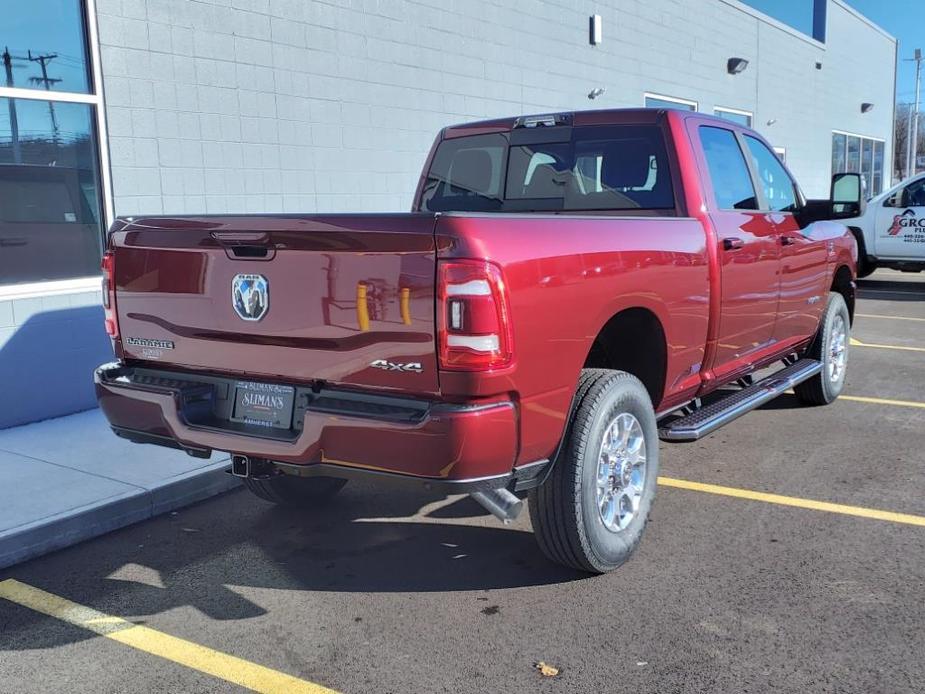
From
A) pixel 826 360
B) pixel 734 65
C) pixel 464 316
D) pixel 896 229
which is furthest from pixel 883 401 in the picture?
pixel 734 65

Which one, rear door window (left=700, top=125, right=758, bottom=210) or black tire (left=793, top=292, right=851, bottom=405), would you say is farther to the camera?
black tire (left=793, top=292, right=851, bottom=405)

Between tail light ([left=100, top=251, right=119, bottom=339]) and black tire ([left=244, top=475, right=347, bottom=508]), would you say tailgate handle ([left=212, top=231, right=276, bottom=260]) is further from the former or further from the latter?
black tire ([left=244, top=475, right=347, bottom=508])

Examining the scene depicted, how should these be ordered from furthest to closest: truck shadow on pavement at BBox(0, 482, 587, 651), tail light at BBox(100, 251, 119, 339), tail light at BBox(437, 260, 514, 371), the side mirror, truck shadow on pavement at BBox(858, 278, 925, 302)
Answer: truck shadow on pavement at BBox(858, 278, 925, 302)
the side mirror
tail light at BBox(100, 251, 119, 339)
truck shadow on pavement at BBox(0, 482, 587, 651)
tail light at BBox(437, 260, 514, 371)

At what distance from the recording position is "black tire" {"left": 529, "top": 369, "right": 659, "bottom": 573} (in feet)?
11.9

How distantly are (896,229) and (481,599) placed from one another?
1302 cm

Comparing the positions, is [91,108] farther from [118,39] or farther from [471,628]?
[471,628]

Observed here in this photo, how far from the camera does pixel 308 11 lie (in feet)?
27.6

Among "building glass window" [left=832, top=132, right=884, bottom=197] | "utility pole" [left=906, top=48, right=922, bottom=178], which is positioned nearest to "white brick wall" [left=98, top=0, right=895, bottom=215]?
"building glass window" [left=832, top=132, right=884, bottom=197]

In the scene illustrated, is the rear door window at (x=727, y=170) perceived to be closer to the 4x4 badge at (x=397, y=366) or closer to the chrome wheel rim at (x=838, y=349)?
the chrome wheel rim at (x=838, y=349)

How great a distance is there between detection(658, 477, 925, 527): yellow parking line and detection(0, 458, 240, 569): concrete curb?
2.66 m

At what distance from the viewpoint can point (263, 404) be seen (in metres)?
3.56

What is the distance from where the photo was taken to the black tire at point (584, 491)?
11.9 ft

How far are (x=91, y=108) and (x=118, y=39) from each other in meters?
0.58

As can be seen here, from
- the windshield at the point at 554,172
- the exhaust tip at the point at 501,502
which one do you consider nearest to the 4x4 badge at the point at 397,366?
the exhaust tip at the point at 501,502
